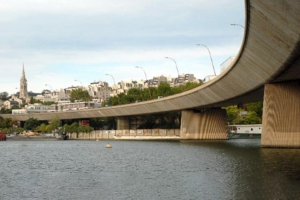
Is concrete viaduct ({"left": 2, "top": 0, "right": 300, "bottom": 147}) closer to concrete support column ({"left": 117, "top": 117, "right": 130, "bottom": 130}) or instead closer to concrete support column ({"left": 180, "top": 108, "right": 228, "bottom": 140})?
concrete support column ({"left": 180, "top": 108, "right": 228, "bottom": 140})

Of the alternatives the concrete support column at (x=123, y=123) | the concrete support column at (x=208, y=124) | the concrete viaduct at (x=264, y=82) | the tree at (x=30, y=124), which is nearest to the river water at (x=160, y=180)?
the concrete viaduct at (x=264, y=82)

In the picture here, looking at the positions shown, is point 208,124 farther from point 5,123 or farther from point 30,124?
point 5,123

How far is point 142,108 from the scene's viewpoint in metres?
115

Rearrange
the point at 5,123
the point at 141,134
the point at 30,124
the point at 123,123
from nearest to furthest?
the point at 141,134
the point at 123,123
the point at 30,124
the point at 5,123

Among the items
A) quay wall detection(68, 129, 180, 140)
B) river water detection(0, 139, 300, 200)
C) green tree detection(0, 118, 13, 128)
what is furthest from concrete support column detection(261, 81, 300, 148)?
green tree detection(0, 118, 13, 128)

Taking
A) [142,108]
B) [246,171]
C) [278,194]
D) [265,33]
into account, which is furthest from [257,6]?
[142,108]

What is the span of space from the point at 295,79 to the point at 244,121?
87266mm

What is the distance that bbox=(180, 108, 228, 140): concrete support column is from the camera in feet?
330

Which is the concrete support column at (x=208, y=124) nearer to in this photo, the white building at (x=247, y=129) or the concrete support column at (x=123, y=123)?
the white building at (x=247, y=129)

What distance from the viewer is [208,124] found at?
10062 cm

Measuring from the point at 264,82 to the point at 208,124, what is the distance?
4337cm

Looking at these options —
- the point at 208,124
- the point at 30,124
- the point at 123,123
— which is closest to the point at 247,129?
the point at 123,123

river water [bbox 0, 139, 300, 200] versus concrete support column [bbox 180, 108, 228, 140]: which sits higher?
concrete support column [bbox 180, 108, 228, 140]

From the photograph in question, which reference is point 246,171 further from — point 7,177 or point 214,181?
point 7,177
